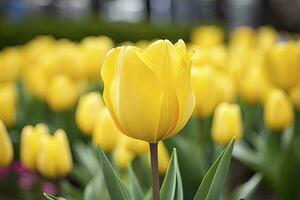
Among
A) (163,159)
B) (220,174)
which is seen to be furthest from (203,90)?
(220,174)

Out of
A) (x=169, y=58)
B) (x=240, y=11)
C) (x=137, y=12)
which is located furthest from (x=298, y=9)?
(x=169, y=58)

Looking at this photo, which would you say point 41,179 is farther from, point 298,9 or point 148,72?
point 298,9

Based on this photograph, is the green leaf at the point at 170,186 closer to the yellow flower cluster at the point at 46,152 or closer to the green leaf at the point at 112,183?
the green leaf at the point at 112,183

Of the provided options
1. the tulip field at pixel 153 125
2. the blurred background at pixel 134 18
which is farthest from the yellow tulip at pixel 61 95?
the blurred background at pixel 134 18

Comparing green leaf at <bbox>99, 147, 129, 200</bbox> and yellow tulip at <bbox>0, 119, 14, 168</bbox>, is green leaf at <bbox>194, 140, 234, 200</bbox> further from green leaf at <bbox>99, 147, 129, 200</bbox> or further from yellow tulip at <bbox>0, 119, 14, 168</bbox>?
yellow tulip at <bbox>0, 119, 14, 168</bbox>

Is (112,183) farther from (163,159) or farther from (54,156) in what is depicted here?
(163,159)

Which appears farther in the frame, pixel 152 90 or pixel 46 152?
pixel 46 152

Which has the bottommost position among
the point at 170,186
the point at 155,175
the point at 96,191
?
the point at 96,191
